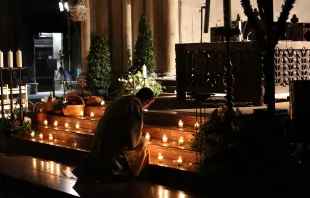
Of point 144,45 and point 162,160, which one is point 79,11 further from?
point 162,160

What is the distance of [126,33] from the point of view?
14.3 m

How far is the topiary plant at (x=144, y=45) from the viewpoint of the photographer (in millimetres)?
13312

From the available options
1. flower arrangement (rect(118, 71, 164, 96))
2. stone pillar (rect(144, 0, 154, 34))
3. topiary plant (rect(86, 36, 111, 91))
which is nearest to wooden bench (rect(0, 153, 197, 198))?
flower arrangement (rect(118, 71, 164, 96))

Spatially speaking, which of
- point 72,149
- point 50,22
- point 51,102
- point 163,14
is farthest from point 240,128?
point 50,22

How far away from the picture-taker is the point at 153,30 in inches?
561

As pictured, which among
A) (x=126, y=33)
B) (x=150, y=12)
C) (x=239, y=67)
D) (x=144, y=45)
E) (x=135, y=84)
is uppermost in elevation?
(x=150, y=12)

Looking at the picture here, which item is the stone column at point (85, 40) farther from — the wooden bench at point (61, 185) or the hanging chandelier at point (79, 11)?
the wooden bench at point (61, 185)

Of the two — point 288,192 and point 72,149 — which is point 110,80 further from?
point 288,192

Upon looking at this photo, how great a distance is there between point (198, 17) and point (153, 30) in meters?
1.36

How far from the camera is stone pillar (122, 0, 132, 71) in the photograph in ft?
46.6

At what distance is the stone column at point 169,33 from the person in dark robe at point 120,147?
6.45 meters

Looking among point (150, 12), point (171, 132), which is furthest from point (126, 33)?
point (171, 132)

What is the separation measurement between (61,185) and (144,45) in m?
6.84

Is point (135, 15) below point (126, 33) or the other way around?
the other way around
